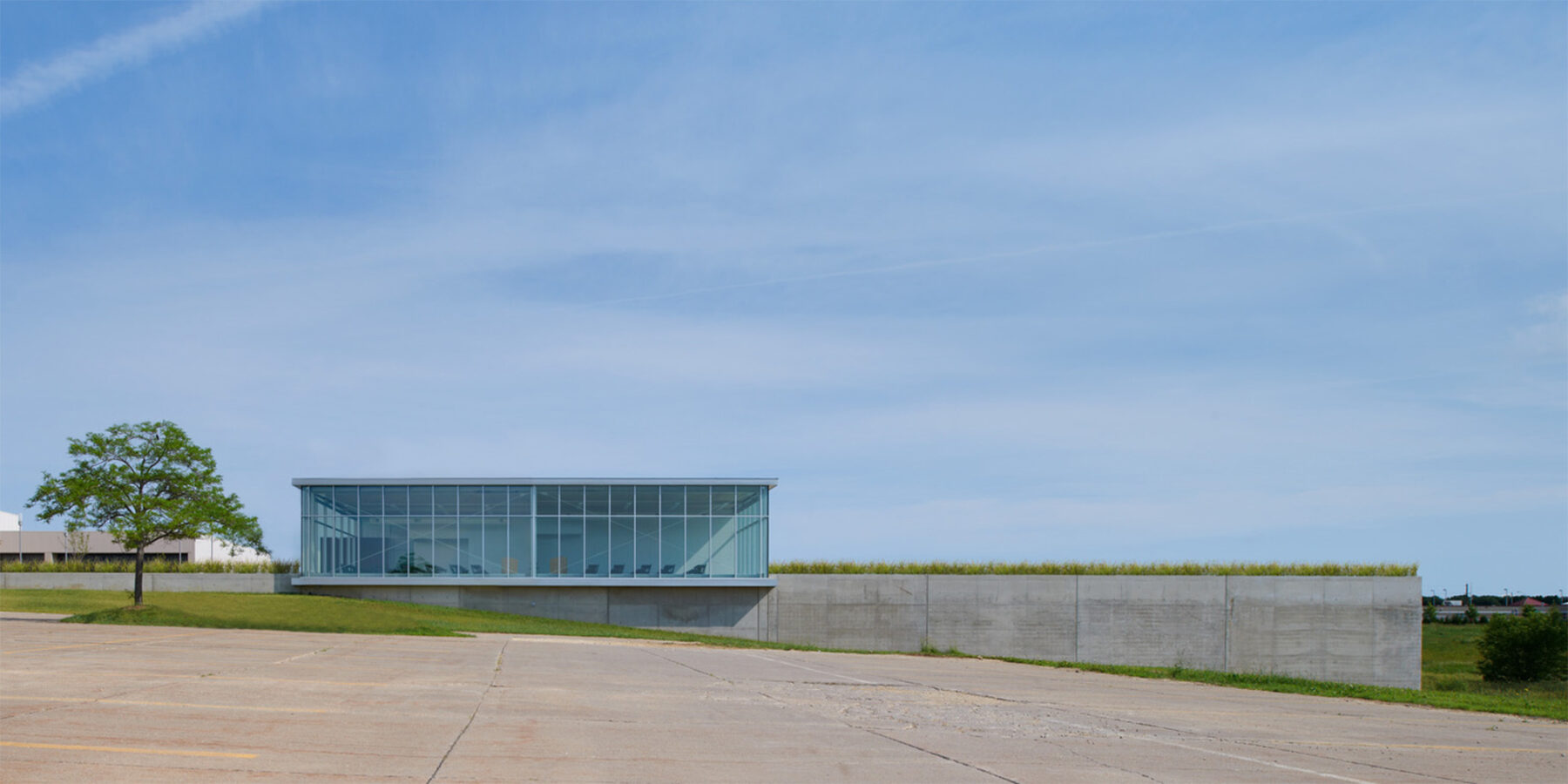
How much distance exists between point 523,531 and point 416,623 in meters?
12.0

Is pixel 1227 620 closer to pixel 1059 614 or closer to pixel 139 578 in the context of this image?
pixel 1059 614

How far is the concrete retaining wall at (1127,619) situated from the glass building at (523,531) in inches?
157

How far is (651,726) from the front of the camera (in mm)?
13922

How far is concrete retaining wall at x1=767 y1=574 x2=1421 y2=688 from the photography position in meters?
49.5

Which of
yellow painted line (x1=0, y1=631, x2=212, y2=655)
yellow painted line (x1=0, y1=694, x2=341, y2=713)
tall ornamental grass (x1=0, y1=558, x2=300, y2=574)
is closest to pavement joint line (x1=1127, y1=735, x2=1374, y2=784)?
yellow painted line (x1=0, y1=694, x2=341, y2=713)

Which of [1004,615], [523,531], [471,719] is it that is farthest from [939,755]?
[523,531]

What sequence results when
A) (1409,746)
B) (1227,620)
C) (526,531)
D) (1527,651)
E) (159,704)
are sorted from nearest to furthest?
1. (159,704)
2. (1409,746)
3. (526,531)
4. (1227,620)
5. (1527,651)

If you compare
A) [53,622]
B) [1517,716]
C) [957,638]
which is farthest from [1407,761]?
[957,638]

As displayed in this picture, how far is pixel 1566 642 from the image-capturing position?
55.7 m

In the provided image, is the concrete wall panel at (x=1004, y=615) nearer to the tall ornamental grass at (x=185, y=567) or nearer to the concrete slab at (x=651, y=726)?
the concrete slab at (x=651, y=726)

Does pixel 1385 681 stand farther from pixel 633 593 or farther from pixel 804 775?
pixel 804 775

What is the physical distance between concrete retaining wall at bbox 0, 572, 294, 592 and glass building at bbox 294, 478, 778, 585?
218 centimetres

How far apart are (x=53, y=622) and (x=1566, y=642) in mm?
59691

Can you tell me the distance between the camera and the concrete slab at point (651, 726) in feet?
35.9
